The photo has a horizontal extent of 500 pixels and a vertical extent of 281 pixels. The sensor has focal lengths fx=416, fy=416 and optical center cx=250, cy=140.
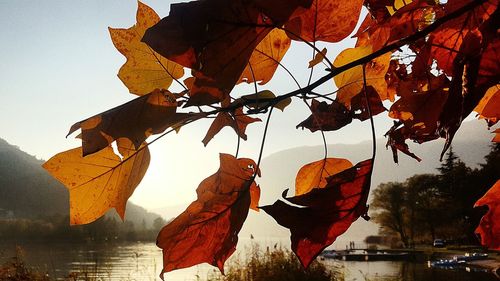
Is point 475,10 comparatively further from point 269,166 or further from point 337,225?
point 269,166

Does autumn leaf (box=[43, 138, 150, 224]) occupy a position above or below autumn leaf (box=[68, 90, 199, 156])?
below

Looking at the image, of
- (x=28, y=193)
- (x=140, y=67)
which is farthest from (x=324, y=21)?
(x=28, y=193)

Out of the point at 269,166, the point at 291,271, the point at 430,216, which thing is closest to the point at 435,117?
the point at 291,271

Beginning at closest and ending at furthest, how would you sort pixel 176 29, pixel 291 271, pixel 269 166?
1. pixel 176 29
2. pixel 291 271
3. pixel 269 166

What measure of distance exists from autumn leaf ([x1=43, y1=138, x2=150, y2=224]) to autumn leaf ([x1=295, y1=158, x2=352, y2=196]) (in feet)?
0.43

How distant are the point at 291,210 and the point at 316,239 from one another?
22mm

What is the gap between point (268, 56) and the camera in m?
0.29


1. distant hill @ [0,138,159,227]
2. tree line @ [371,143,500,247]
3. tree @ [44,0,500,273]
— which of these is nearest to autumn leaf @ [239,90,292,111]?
tree @ [44,0,500,273]

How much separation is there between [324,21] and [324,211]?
0.40 feet

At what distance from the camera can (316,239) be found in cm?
22

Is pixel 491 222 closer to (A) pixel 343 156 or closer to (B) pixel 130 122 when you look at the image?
(B) pixel 130 122

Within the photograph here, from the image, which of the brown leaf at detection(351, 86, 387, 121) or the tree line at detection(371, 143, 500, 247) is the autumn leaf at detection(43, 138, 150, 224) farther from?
the tree line at detection(371, 143, 500, 247)

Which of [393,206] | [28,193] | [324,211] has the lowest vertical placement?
[393,206]

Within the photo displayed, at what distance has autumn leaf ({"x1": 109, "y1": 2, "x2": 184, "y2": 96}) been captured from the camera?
28 centimetres
